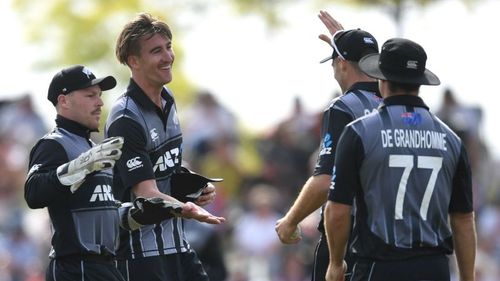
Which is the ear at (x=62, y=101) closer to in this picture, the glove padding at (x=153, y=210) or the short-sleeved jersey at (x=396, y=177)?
the glove padding at (x=153, y=210)

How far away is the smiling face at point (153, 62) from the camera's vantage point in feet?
32.6

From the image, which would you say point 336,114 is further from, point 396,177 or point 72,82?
point 72,82

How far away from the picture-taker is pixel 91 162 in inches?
360

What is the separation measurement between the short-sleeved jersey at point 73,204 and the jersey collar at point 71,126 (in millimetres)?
74

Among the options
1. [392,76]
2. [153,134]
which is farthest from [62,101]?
[392,76]

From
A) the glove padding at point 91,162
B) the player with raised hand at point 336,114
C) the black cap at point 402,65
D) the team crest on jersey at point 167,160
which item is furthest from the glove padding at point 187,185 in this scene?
the black cap at point 402,65

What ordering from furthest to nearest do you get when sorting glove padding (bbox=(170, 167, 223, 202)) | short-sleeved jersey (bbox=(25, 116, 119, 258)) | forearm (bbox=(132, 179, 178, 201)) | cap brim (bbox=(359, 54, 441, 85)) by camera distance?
glove padding (bbox=(170, 167, 223, 202))
forearm (bbox=(132, 179, 178, 201))
short-sleeved jersey (bbox=(25, 116, 119, 258))
cap brim (bbox=(359, 54, 441, 85))

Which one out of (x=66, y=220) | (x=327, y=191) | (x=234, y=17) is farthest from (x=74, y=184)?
(x=234, y=17)

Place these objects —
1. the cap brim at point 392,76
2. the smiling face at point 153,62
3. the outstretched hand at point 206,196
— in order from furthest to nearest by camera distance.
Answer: the outstretched hand at point 206,196, the smiling face at point 153,62, the cap brim at point 392,76

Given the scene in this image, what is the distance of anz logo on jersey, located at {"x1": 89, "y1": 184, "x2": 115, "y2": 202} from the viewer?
9.58 m

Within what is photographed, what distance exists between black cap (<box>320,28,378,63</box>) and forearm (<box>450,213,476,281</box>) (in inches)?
61.3

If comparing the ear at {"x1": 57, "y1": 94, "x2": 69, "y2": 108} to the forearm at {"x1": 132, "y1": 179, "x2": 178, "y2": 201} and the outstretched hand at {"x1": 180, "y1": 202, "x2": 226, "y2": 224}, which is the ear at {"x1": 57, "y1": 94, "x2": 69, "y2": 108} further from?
the outstretched hand at {"x1": 180, "y1": 202, "x2": 226, "y2": 224}

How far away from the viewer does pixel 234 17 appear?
2884 cm

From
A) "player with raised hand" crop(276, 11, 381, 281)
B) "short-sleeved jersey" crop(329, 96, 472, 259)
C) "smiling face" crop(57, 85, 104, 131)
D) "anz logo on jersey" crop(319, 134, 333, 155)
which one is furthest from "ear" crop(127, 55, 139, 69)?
"short-sleeved jersey" crop(329, 96, 472, 259)
